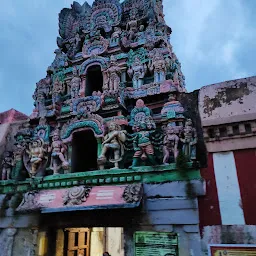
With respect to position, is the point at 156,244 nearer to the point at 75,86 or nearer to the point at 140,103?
the point at 140,103

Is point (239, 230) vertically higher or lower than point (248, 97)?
lower

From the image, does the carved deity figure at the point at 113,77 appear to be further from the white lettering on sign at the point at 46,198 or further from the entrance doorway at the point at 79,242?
the entrance doorway at the point at 79,242

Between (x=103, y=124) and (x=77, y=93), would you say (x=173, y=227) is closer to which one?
(x=103, y=124)

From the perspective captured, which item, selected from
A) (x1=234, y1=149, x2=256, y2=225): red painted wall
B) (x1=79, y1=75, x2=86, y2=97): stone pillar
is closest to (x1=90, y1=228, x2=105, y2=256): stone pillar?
(x1=79, y1=75, x2=86, y2=97): stone pillar

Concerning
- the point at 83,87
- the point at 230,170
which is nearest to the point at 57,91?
the point at 83,87

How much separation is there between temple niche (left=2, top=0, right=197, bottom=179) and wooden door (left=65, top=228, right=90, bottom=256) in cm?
203

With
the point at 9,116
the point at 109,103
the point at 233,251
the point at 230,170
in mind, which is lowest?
the point at 233,251

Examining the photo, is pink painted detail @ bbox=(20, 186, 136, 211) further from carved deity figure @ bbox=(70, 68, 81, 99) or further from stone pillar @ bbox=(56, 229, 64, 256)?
carved deity figure @ bbox=(70, 68, 81, 99)

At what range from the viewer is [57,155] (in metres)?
7.61

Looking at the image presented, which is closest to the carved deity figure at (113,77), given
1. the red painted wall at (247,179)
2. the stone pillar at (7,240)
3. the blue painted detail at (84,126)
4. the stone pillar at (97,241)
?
the blue painted detail at (84,126)

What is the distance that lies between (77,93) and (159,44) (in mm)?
3158

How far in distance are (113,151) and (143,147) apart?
0.94 meters

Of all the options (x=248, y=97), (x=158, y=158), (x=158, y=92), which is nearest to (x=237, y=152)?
(x=248, y=97)

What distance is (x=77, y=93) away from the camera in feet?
28.6
